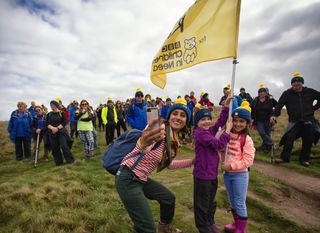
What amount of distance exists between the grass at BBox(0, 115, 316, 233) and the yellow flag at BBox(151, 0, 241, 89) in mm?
2649

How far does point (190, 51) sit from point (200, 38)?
0.92 feet

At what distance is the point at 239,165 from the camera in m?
3.85

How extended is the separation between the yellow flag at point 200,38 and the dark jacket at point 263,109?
717 centimetres

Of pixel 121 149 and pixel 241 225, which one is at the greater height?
pixel 121 149

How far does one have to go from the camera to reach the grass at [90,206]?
4.32m

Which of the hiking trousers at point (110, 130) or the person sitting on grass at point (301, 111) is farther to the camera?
the hiking trousers at point (110, 130)

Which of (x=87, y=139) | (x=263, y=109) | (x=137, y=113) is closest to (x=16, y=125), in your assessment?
(x=87, y=139)

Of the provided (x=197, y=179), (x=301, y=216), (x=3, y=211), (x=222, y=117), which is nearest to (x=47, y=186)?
(x=3, y=211)

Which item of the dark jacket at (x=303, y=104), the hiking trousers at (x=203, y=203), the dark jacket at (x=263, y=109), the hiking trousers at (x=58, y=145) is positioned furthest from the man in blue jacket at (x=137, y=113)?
the hiking trousers at (x=203, y=203)

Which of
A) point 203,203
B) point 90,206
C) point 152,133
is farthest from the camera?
point 90,206

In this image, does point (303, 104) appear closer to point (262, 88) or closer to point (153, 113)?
point (262, 88)

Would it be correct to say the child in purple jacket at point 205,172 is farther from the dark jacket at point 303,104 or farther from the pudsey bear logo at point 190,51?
the dark jacket at point 303,104

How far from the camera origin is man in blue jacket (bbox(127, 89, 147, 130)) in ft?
29.1

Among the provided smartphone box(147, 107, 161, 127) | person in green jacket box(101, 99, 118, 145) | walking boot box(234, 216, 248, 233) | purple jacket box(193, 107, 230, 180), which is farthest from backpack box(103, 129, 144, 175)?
person in green jacket box(101, 99, 118, 145)
